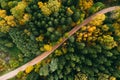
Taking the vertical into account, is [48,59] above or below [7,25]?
below

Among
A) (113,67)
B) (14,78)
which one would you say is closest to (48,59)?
(14,78)

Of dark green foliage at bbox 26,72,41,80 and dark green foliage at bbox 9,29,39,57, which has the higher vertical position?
dark green foliage at bbox 9,29,39,57

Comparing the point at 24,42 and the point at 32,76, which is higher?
the point at 24,42

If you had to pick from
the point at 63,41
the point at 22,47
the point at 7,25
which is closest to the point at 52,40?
the point at 63,41

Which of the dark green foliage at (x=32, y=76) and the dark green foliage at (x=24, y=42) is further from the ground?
the dark green foliage at (x=24, y=42)

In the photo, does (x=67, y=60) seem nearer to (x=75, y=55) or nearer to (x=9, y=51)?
(x=75, y=55)

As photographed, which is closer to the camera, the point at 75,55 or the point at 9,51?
the point at 75,55

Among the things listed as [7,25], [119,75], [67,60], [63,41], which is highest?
[7,25]

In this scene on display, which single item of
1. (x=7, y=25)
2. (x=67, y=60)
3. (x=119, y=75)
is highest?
(x=7, y=25)

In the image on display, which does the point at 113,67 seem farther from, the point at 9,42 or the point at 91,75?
the point at 9,42
